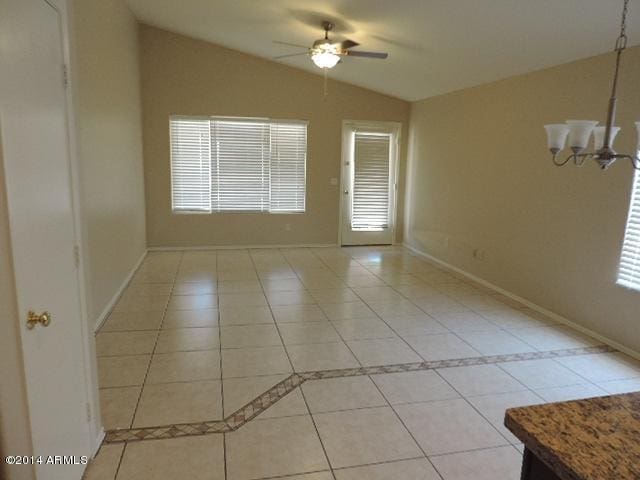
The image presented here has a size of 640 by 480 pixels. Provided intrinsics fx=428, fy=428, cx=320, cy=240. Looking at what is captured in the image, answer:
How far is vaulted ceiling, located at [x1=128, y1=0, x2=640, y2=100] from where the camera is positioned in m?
3.26

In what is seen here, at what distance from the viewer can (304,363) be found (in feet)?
10.5

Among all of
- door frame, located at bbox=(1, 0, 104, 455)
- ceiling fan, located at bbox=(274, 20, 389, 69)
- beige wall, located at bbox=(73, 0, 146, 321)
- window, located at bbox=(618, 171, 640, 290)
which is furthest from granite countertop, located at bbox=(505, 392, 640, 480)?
ceiling fan, located at bbox=(274, 20, 389, 69)

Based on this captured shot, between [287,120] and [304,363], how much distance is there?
15.2ft

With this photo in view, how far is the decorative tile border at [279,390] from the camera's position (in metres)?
2.34

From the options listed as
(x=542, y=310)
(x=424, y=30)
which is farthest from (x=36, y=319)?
(x=542, y=310)

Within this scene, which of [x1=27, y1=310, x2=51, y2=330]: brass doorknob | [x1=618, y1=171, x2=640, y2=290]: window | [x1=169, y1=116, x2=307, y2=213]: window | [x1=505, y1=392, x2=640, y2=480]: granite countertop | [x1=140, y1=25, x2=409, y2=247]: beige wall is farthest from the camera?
[x1=169, y1=116, x2=307, y2=213]: window

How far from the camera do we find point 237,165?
22.5 feet

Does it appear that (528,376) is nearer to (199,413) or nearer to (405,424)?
(405,424)

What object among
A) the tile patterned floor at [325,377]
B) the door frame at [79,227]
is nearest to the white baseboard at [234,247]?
the tile patterned floor at [325,377]

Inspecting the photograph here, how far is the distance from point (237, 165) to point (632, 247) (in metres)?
5.27

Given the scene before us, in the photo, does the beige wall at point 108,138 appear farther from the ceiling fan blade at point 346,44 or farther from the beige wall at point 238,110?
the ceiling fan blade at point 346,44

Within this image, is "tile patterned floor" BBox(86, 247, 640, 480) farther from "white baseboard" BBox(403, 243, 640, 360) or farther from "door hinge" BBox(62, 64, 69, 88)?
"door hinge" BBox(62, 64, 69, 88)

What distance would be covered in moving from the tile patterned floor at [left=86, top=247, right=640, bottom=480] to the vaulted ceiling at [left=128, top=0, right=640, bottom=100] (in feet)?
8.37

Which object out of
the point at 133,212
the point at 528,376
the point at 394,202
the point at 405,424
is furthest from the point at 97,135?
the point at 394,202
